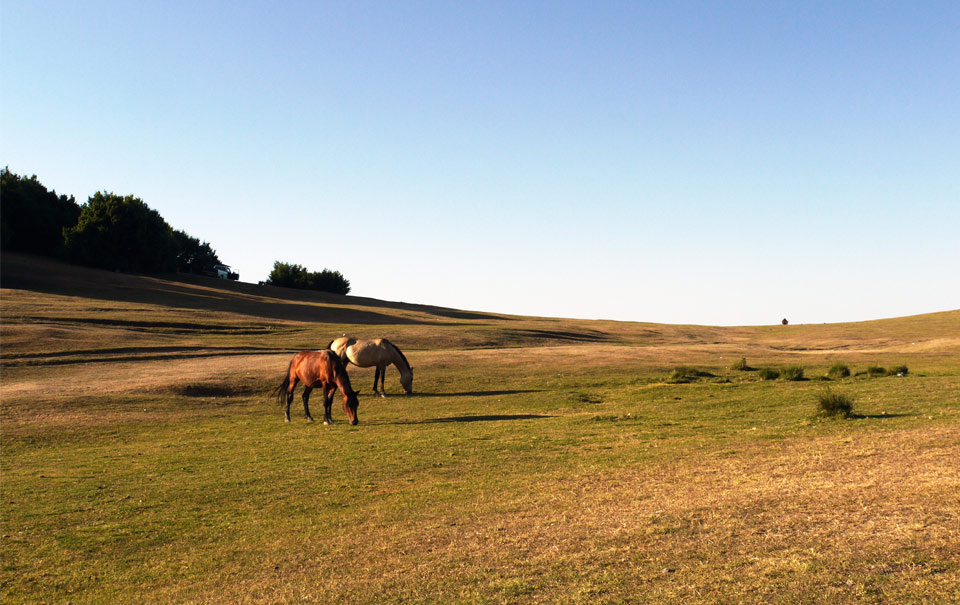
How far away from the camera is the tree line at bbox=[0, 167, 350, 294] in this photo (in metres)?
81.5

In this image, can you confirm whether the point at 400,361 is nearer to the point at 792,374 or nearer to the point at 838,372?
the point at 792,374

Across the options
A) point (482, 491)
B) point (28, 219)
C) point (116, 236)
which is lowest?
point (482, 491)

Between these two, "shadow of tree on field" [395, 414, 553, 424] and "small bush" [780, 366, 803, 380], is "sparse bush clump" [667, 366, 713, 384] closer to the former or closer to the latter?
"small bush" [780, 366, 803, 380]

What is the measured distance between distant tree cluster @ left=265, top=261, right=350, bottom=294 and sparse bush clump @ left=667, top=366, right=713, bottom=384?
8442cm

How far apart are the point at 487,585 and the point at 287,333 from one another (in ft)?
155

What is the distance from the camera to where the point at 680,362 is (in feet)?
125

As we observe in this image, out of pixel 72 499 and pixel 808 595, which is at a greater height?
pixel 808 595

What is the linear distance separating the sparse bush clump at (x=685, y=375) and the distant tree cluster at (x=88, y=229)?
2837 inches

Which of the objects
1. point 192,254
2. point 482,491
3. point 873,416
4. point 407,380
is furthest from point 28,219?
point 873,416

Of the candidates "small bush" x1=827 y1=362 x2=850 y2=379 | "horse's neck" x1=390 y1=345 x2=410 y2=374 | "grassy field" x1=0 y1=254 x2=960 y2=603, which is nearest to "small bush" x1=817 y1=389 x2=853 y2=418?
"grassy field" x1=0 y1=254 x2=960 y2=603

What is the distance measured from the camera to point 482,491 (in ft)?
38.8

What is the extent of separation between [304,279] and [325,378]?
302 feet

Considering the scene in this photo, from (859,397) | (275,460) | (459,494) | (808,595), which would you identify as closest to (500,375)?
(859,397)

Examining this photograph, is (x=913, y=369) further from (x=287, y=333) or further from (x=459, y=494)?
(x=287, y=333)
